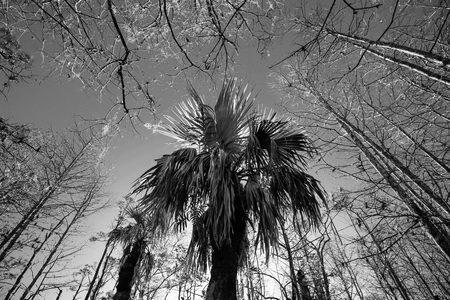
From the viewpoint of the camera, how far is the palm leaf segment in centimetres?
313

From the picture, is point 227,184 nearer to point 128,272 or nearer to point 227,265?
point 227,265

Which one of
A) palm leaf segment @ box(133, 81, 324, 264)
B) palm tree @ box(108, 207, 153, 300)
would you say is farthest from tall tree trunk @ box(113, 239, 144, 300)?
palm leaf segment @ box(133, 81, 324, 264)

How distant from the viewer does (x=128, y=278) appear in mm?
5871

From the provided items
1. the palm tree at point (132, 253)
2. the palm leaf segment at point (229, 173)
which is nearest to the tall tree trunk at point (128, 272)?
the palm tree at point (132, 253)

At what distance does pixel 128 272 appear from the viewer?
597 centimetres

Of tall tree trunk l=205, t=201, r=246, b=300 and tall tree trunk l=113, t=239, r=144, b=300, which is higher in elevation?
tall tree trunk l=113, t=239, r=144, b=300

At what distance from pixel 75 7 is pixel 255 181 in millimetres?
3005

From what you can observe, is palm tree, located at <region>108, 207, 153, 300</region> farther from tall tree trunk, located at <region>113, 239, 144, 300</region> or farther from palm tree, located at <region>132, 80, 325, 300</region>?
palm tree, located at <region>132, 80, 325, 300</region>

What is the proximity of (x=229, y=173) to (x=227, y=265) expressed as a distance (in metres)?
1.32

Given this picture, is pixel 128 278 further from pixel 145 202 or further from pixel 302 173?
pixel 302 173

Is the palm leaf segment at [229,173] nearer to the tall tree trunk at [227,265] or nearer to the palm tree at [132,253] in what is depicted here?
the tall tree trunk at [227,265]

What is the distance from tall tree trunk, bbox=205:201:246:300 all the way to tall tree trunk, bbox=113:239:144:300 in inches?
168

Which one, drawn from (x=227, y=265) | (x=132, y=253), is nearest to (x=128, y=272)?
(x=132, y=253)

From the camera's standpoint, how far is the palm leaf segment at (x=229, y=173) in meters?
3.13
